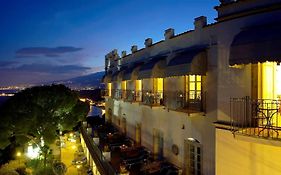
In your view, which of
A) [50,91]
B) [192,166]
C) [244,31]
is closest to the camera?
[244,31]

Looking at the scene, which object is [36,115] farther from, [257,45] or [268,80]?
[257,45]

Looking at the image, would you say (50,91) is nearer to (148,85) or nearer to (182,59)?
(148,85)

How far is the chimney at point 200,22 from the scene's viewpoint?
42.0 feet

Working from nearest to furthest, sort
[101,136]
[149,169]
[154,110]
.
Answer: [149,169] → [154,110] → [101,136]

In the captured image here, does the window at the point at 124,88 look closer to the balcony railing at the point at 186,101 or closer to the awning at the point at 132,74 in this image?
the awning at the point at 132,74

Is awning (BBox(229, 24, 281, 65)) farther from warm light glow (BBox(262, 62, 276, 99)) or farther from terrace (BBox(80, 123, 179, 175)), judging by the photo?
terrace (BBox(80, 123, 179, 175))

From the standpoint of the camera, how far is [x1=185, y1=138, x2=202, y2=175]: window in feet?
43.5

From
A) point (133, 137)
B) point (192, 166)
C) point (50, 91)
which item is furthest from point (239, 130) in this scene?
point (50, 91)

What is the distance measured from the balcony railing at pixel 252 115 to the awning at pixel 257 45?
156 cm

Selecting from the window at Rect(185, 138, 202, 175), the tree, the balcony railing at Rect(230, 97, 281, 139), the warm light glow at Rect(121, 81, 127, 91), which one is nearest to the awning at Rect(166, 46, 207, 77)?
the balcony railing at Rect(230, 97, 281, 139)

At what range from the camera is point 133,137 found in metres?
22.6

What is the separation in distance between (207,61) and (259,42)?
3989 mm

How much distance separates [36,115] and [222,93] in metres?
14.1

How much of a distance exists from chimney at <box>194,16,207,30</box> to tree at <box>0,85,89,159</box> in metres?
12.7
